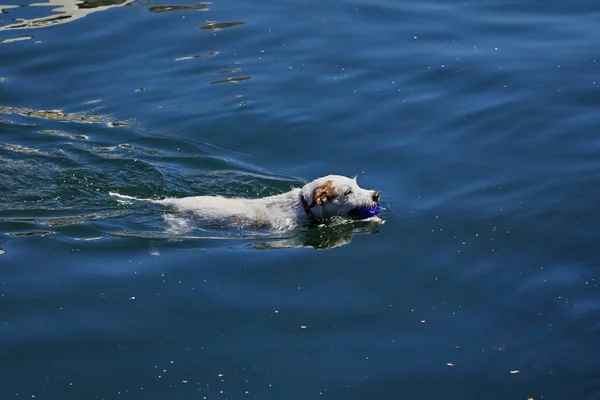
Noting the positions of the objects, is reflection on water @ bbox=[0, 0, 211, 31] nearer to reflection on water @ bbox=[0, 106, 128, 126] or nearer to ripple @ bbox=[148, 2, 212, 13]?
ripple @ bbox=[148, 2, 212, 13]

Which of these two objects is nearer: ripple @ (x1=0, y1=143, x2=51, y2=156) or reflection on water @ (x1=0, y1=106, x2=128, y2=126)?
ripple @ (x1=0, y1=143, x2=51, y2=156)

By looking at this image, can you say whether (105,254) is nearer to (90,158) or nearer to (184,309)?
(184,309)

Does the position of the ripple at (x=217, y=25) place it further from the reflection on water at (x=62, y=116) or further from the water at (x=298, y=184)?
the reflection on water at (x=62, y=116)

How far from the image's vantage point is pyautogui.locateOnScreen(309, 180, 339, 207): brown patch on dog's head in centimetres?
1092

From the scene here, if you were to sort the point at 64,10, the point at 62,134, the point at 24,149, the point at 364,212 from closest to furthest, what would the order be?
the point at 364,212, the point at 24,149, the point at 62,134, the point at 64,10

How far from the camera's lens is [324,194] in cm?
1094

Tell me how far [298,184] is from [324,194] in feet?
4.91

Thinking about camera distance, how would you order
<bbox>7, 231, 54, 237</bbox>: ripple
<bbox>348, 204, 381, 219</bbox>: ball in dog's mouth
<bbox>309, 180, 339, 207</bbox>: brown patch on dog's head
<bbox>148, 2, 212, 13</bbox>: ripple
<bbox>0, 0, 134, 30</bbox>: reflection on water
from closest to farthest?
1. <bbox>309, 180, 339, 207</bbox>: brown patch on dog's head
2. <bbox>348, 204, 381, 219</bbox>: ball in dog's mouth
3. <bbox>7, 231, 54, 237</bbox>: ripple
4. <bbox>0, 0, 134, 30</bbox>: reflection on water
5. <bbox>148, 2, 212, 13</bbox>: ripple

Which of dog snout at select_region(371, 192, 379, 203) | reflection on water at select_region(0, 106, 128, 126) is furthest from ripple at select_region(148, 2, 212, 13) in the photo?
dog snout at select_region(371, 192, 379, 203)

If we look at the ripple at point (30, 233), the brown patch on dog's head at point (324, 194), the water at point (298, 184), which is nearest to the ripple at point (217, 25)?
the water at point (298, 184)

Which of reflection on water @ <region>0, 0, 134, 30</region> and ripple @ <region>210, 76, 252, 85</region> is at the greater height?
reflection on water @ <region>0, 0, 134, 30</region>

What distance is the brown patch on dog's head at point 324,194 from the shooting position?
10.9 m

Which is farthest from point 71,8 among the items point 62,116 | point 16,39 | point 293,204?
point 293,204

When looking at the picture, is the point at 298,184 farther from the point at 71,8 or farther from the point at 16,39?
the point at 71,8
